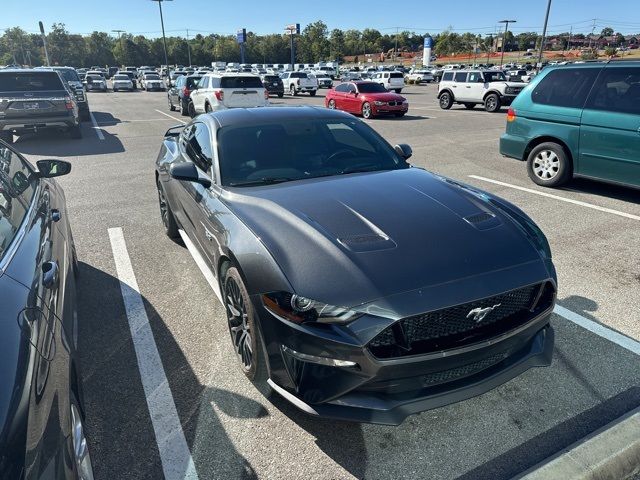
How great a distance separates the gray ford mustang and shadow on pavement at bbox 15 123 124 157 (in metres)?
9.33

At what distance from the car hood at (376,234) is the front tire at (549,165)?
4738 millimetres

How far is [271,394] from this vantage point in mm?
2686

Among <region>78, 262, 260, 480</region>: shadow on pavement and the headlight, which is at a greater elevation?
the headlight

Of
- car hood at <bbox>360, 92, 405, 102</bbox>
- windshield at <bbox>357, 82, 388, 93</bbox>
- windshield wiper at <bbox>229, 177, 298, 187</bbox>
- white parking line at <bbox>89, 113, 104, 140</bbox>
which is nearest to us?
windshield wiper at <bbox>229, 177, 298, 187</bbox>

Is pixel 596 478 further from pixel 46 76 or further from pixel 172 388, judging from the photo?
A: pixel 46 76

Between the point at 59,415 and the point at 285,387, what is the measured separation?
3.56 feet

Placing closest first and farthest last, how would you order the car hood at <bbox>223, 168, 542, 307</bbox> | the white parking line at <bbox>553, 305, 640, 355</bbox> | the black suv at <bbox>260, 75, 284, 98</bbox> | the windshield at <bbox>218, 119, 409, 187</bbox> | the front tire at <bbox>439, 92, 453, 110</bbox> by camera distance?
the car hood at <bbox>223, 168, 542, 307</bbox>
the white parking line at <bbox>553, 305, 640, 355</bbox>
the windshield at <bbox>218, 119, 409, 187</bbox>
the front tire at <bbox>439, 92, 453, 110</bbox>
the black suv at <bbox>260, 75, 284, 98</bbox>

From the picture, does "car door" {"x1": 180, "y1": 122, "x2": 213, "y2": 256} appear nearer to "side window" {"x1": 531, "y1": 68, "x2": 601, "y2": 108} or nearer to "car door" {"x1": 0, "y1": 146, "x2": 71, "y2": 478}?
"car door" {"x1": 0, "y1": 146, "x2": 71, "y2": 478}

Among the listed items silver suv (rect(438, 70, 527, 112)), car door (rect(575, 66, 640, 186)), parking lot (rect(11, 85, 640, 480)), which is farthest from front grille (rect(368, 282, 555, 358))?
silver suv (rect(438, 70, 527, 112))

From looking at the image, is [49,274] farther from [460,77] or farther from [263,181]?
[460,77]

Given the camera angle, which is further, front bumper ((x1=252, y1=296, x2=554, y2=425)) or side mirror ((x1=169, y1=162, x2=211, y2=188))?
side mirror ((x1=169, y1=162, x2=211, y2=188))

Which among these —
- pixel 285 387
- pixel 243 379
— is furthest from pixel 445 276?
pixel 243 379

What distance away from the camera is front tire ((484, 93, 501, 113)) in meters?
20.3

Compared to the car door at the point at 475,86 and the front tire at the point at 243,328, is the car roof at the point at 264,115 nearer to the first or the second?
the front tire at the point at 243,328
